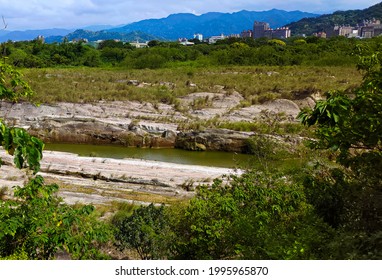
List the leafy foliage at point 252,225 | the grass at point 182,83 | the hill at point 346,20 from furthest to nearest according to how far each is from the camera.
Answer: the hill at point 346,20 < the grass at point 182,83 < the leafy foliage at point 252,225

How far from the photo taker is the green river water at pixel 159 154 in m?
17.6

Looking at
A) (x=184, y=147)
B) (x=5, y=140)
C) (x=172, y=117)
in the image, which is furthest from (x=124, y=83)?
(x=5, y=140)

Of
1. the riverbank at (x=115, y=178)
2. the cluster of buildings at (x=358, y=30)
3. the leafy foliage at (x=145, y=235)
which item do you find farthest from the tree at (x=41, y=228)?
the cluster of buildings at (x=358, y=30)

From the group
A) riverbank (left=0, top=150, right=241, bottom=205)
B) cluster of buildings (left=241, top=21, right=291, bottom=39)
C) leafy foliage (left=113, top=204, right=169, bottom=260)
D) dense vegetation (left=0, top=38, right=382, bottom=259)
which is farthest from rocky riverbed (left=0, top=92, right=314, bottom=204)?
cluster of buildings (left=241, top=21, right=291, bottom=39)

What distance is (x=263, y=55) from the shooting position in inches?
1735

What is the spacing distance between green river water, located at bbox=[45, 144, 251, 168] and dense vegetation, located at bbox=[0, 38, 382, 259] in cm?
927

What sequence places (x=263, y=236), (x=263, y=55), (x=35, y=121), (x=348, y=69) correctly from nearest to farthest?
(x=263, y=236) < (x=35, y=121) < (x=348, y=69) < (x=263, y=55)

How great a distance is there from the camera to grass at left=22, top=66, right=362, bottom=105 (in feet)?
83.9

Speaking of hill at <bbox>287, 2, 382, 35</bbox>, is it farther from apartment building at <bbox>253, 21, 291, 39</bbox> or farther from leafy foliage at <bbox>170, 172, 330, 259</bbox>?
leafy foliage at <bbox>170, 172, 330, 259</bbox>

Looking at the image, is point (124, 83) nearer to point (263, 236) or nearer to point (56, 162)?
point (56, 162)

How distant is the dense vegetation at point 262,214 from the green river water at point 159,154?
365 inches

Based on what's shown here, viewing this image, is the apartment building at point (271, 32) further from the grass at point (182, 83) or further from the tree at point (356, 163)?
the tree at point (356, 163)

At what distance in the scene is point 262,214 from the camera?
5.93m

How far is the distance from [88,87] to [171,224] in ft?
75.2
